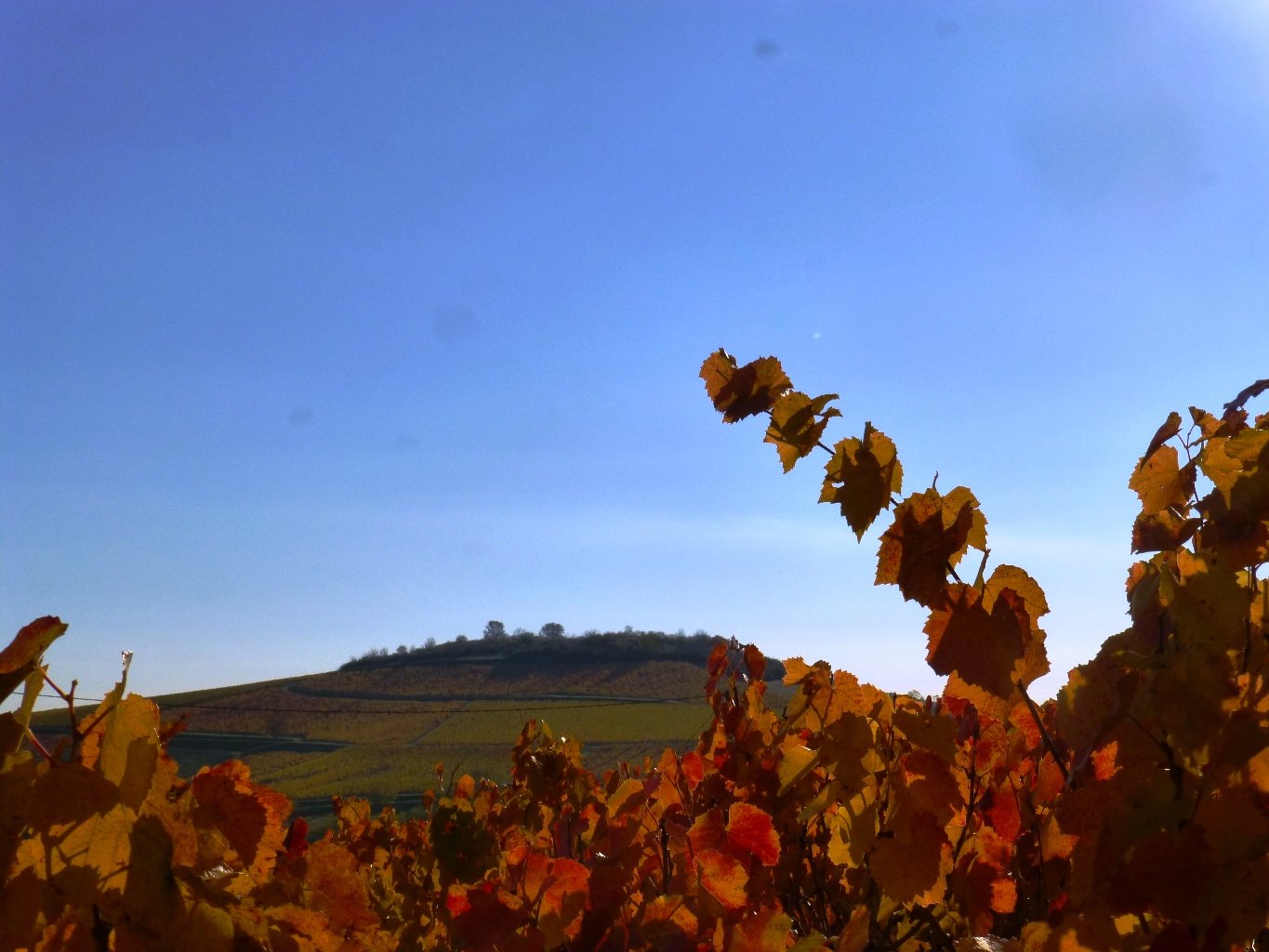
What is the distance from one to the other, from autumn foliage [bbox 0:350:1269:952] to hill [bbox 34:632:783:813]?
38.0ft

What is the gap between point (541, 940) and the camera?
1.29 meters

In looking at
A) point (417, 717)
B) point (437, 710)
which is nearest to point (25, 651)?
point (417, 717)

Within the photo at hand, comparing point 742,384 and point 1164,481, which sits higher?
point 742,384

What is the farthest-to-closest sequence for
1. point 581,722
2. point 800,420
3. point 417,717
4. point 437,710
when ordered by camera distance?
1. point 437,710
2. point 417,717
3. point 581,722
4. point 800,420

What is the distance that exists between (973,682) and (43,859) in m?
0.98

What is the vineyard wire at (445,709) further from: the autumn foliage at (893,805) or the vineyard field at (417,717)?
the autumn foliage at (893,805)

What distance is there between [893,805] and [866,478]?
1.56 feet

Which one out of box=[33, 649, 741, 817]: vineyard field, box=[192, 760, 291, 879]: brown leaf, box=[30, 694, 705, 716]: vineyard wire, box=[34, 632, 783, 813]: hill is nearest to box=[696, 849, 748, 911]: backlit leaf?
box=[192, 760, 291, 879]: brown leaf

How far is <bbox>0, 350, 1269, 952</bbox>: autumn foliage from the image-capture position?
778 mm

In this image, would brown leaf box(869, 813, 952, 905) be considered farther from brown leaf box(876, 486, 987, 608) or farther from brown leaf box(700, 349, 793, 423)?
brown leaf box(700, 349, 793, 423)

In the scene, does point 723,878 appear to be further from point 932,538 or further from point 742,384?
point 742,384

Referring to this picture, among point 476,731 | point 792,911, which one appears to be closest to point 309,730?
point 476,731

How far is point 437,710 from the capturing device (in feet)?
90.4

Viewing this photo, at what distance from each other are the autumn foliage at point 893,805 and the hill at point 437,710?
11579 millimetres
